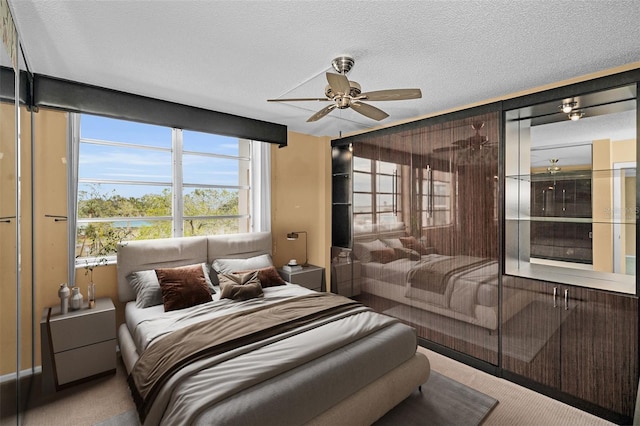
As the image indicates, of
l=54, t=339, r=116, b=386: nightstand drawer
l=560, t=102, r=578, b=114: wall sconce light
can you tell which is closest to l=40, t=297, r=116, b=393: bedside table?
l=54, t=339, r=116, b=386: nightstand drawer

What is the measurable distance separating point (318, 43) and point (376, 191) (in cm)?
240

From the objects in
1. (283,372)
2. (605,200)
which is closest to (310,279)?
(283,372)

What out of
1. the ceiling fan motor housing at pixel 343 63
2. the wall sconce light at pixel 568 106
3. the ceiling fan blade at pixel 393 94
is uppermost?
the ceiling fan motor housing at pixel 343 63

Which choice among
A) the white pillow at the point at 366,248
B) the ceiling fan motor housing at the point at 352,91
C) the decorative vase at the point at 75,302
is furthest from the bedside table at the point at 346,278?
the decorative vase at the point at 75,302

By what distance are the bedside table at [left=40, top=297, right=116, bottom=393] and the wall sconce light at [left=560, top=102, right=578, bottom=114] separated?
4.45 m

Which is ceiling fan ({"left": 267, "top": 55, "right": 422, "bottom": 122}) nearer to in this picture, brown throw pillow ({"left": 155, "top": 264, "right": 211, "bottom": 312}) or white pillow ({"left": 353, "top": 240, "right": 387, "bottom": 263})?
brown throw pillow ({"left": 155, "top": 264, "right": 211, "bottom": 312})

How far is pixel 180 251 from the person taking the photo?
3496 mm

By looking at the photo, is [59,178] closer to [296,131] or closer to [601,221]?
[296,131]

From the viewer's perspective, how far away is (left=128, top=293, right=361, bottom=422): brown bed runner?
76.7 inches

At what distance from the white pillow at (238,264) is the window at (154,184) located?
1.85 feet

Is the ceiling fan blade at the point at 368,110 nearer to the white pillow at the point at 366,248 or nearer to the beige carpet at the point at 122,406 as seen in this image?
the white pillow at the point at 366,248

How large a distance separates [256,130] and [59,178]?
2.07 metres

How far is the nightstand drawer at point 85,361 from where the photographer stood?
8.59ft

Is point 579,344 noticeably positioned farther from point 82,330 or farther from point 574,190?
point 82,330
